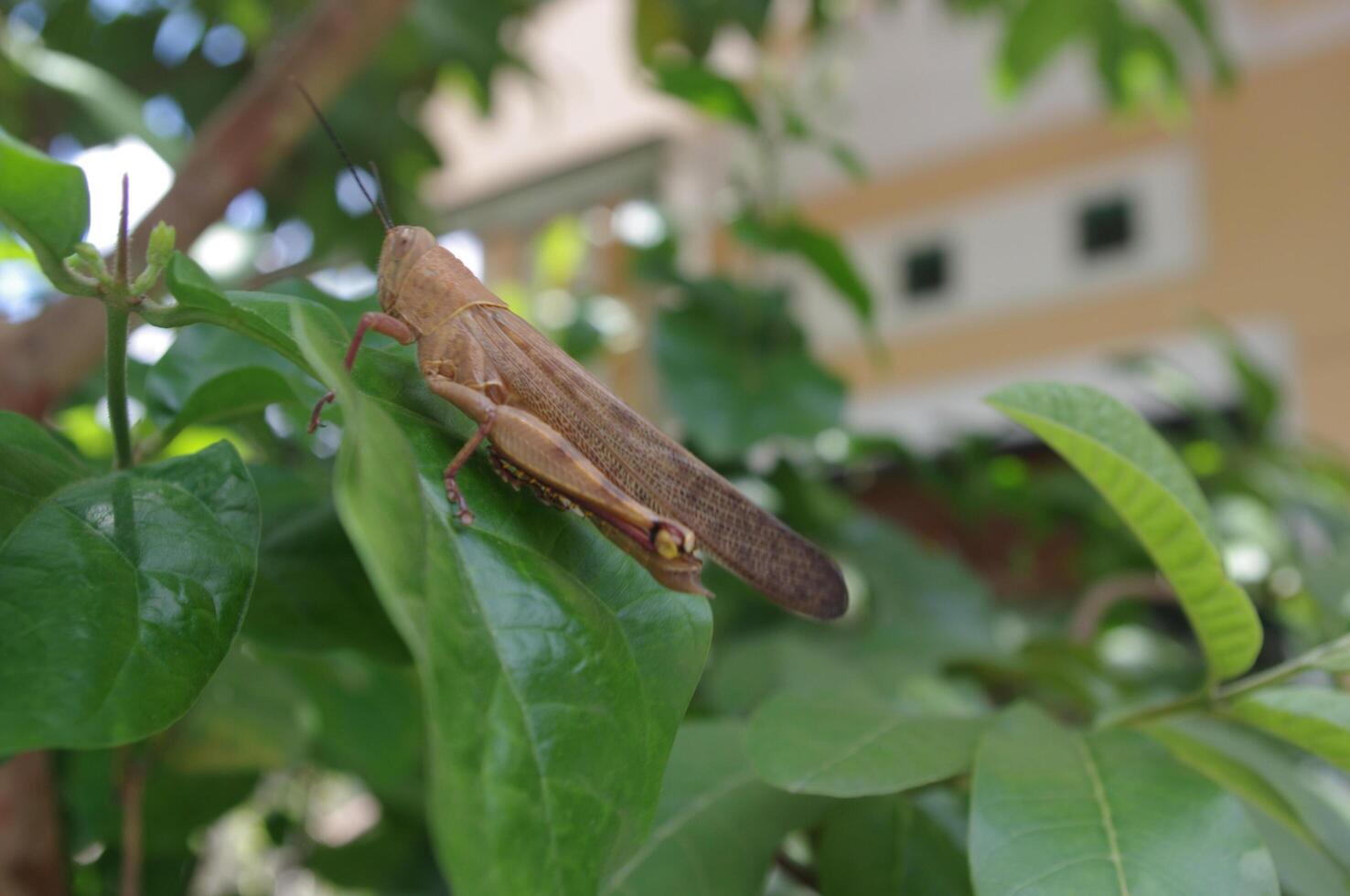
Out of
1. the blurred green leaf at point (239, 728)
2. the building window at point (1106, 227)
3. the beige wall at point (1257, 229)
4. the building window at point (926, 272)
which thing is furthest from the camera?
the building window at point (926, 272)

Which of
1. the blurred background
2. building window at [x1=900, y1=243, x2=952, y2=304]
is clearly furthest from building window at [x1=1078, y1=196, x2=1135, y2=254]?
the blurred background

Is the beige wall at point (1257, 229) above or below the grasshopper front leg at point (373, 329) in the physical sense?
above

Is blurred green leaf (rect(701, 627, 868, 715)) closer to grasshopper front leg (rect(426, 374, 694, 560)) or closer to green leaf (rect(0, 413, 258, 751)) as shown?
grasshopper front leg (rect(426, 374, 694, 560))

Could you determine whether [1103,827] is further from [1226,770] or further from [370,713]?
[370,713]

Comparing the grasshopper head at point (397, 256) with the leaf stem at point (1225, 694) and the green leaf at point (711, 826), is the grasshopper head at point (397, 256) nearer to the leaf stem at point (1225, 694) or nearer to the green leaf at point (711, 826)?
the green leaf at point (711, 826)

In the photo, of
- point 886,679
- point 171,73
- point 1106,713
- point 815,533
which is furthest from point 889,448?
point 171,73

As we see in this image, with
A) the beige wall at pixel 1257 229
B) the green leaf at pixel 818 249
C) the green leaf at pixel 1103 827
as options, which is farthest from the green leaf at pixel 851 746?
the beige wall at pixel 1257 229
